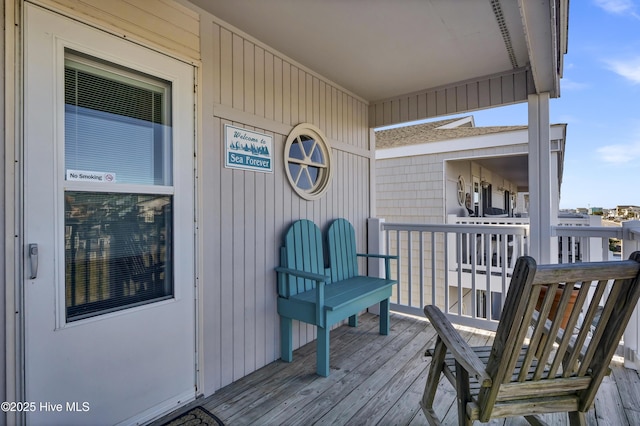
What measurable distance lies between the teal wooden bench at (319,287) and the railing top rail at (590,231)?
151 cm

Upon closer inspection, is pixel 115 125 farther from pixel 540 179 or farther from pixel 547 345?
pixel 540 179

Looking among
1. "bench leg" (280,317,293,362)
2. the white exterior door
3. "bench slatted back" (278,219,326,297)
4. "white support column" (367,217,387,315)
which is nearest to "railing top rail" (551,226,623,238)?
"white support column" (367,217,387,315)

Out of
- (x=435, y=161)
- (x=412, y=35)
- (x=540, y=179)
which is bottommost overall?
(x=540, y=179)

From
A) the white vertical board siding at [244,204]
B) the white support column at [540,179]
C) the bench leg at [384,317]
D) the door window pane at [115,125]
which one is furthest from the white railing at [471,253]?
the door window pane at [115,125]

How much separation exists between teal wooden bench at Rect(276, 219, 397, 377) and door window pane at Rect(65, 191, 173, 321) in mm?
927

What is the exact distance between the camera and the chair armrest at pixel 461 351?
4.02ft

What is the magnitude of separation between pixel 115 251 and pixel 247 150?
3.68 ft

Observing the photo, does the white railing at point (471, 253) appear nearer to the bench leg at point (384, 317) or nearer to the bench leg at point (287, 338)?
the bench leg at point (384, 317)

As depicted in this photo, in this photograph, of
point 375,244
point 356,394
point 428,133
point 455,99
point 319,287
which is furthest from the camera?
point 428,133

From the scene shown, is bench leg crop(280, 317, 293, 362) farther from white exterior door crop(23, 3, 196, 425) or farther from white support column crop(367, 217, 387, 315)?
white support column crop(367, 217, 387, 315)

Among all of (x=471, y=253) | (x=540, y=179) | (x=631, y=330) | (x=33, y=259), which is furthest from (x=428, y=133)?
(x=33, y=259)

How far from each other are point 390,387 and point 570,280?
1508 millimetres

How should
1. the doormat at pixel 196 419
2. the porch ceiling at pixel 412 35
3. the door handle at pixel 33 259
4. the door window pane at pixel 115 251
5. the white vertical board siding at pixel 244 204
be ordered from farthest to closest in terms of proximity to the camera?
1. the white vertical board siding at pixel 244 204
2. the porch ceiling at pixel 412 35
3. the doormat at pixel 196 419
4. the door window pane at pixel 115 251
5. the door handle at pixel 33 259

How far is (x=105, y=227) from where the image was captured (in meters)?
1.72
